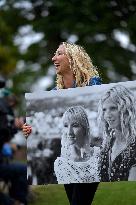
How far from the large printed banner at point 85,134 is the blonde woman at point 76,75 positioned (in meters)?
0.06

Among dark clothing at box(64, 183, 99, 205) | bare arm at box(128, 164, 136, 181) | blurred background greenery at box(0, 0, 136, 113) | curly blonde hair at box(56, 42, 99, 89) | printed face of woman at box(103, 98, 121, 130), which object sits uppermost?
blurred background greenery at box(0, 0, 136, 113)

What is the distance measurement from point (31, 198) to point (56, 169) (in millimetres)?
1641

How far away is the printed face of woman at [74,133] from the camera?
482 centimetres

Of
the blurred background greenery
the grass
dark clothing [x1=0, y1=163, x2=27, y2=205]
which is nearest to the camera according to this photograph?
the grass

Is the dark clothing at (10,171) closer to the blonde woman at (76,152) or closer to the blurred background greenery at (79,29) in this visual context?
the blonde woman at (76,152)

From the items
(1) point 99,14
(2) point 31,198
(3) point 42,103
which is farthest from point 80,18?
(3) point 42,103

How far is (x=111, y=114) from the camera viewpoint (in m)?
4.74

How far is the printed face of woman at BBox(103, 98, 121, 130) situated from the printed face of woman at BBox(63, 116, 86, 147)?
0.19m

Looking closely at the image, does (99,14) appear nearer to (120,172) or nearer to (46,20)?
(46,20)

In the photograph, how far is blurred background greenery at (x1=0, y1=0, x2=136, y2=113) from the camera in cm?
1464

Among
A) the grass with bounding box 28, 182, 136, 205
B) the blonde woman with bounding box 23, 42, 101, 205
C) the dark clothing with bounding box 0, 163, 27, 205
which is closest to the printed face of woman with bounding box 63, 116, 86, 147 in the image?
the blonde woman with bounding box 23, 42, 101, 205

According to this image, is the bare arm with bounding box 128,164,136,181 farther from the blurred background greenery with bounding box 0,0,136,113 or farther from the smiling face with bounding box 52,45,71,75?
the blurred background greenery with bounding box 0,0,136,113

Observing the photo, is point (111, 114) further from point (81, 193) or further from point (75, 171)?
point (81, 193)

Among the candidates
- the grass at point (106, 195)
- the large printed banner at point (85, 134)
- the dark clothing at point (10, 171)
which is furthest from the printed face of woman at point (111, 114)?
the dark clothing at point (10, 171)
